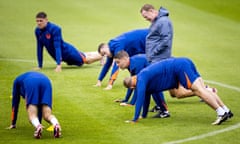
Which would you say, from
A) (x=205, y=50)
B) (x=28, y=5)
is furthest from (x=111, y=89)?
(x=28, y=5)

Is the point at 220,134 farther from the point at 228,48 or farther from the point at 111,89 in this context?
the point at 228,48

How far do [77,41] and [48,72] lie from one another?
490cm

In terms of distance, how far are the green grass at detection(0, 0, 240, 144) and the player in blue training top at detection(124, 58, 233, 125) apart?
385 mm

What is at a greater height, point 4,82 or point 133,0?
point 133,0

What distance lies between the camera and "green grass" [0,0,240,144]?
15.2 metres

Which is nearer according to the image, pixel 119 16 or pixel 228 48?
pixel 228 48

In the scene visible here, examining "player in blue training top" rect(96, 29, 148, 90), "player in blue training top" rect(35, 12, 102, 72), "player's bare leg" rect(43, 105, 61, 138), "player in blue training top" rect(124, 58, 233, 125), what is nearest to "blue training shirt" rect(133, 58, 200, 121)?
"player in blue training top" rect(124, 58, 233, 125)

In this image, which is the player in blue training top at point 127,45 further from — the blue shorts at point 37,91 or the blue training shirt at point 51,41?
the blue shorts at point 37,91

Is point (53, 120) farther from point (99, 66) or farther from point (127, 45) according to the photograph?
point (99, 66)

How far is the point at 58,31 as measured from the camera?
21.6m

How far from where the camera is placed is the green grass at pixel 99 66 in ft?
49.7

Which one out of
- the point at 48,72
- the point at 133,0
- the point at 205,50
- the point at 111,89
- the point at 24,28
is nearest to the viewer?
the point at 111,89

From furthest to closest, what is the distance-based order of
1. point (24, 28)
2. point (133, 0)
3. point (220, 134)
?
point (133, 0) < point (24, 28) < point (220, 134)

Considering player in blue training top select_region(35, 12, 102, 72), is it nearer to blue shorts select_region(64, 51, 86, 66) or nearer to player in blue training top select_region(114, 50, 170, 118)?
blue shorts select_region(64, 51, 86, 66)
